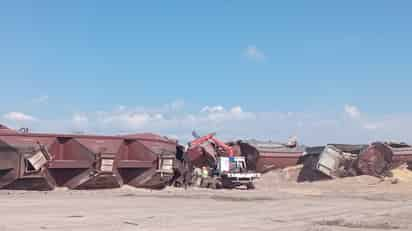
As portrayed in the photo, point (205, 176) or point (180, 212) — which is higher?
point (205, 176)

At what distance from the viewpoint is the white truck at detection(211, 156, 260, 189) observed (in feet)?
120

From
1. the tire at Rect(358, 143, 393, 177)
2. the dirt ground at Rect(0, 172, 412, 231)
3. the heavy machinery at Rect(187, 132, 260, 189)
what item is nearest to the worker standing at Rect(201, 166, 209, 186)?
the heavy machinery at Rect(187, 132, 260, 189)

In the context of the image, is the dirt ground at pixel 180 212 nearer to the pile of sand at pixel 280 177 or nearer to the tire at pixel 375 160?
the tire at pixel 375 160

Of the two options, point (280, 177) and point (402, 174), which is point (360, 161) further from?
point (280, 177)

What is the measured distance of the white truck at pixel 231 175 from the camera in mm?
36469

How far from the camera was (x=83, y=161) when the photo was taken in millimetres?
26562

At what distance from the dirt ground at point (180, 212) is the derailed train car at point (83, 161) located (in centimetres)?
59

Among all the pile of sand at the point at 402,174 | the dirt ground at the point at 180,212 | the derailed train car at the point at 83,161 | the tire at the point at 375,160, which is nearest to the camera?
the dirt ground at the point at 180,212

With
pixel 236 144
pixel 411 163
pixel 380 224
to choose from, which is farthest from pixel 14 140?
pixel 411 163

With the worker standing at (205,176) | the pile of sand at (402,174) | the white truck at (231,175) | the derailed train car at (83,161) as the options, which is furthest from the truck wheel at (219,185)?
the pile of sand at (402,174)

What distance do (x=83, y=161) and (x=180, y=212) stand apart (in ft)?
25.7

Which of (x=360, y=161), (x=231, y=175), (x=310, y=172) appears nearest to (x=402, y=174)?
(x=360, y=161)

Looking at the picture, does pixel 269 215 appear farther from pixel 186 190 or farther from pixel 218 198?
pixel 186 190

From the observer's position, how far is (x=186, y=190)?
3183 centimetres
